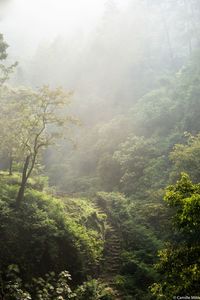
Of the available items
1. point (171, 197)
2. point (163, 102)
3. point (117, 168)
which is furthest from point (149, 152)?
point (171, 197)

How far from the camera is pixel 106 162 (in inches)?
1499

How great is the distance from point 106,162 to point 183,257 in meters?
29.1

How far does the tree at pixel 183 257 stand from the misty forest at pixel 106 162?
32 mm

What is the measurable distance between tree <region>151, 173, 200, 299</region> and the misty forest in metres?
0.03

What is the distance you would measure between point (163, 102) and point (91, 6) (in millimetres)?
59198

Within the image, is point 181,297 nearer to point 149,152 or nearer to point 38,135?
point 38,135

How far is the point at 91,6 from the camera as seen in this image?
299 feet

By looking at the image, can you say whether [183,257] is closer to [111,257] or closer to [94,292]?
[94,292]

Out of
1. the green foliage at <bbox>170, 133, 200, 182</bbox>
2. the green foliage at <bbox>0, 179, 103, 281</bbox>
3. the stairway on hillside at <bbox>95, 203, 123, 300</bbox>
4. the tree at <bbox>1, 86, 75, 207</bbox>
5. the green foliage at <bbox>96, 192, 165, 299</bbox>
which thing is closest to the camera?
the green foliage at <bbox>0, 179, 103, 281</bbox>

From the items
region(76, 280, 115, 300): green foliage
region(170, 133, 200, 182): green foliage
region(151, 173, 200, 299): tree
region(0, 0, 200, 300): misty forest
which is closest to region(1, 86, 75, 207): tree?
region(0, 0, 200, 300): misty forest

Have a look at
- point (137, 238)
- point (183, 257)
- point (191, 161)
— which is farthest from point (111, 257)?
point (183, 257)

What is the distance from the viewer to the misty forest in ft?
45.9

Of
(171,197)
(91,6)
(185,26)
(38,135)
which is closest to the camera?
(171,197)

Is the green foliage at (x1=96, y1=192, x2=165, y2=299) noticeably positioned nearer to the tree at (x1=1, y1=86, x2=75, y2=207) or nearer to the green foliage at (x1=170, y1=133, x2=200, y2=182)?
the green foliage at (x1=170, y1=133, x2=200, y2=182)
